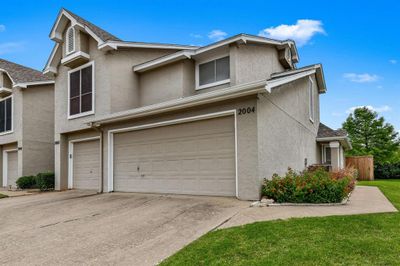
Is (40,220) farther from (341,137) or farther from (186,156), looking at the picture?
(341,137)

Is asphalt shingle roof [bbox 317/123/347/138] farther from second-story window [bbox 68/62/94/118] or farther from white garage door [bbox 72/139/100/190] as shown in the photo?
second-story window [bbox 68/62/94/118]

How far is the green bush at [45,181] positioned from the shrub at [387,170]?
28.6m

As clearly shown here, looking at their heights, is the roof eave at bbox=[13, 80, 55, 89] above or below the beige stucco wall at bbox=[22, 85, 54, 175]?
above

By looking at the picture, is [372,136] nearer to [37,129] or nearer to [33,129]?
[37,129]

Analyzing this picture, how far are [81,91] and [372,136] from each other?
34.0m

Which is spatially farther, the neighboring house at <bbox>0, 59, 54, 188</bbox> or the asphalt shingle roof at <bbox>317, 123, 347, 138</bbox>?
the neighboring house at <bbox>0, 59, 54, 188</bbox>

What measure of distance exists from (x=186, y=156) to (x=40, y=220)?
4.67m

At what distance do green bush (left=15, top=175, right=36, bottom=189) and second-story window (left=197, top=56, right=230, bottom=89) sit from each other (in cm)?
1125

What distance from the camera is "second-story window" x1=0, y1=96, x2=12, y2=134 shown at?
63.1ft

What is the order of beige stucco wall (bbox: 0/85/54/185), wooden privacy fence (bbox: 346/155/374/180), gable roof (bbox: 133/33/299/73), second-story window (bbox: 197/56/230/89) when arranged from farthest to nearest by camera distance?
wooden privacy fence (bbox: 346/155/374/180), beige stucco wall (bbox: 0/85/54/185), second-story window (bbox: 197/56/230/89), gable roof (bbox: 133/33/299/73)

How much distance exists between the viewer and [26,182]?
17.1 meters

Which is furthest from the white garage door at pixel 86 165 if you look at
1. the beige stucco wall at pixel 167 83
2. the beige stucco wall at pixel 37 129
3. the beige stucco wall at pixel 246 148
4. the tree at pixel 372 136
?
the tree at pixel 372 136

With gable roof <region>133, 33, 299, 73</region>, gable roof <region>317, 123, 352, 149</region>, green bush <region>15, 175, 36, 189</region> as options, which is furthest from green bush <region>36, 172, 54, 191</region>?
gable roof <region>317, 123, 352, 149</region>

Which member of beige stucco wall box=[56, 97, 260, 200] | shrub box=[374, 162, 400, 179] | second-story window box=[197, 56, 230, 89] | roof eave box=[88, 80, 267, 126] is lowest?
shrub box=[374, 162, 400, 179]
